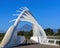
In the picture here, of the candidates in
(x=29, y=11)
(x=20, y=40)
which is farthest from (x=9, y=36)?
(x=29, y=11)

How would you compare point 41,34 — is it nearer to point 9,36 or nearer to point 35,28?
point 35,28

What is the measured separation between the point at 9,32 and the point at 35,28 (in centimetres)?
977

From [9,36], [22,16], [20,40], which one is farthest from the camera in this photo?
[22,16]

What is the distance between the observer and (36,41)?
32.7 m

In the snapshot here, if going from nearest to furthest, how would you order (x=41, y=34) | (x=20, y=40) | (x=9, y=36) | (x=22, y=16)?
(x=9, y=36) < (x=20, y=40) < (x=22, y=16) < (x=41, y=34)

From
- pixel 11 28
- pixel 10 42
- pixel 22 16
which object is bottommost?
pixel 10 42

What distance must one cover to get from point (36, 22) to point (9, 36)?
8.97 metres

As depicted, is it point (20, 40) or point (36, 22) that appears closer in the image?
point (20, 40)

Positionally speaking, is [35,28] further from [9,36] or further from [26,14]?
[9,36]

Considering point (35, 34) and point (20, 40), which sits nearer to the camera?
point (20, 40)

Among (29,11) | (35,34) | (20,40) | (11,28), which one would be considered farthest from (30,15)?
(11,28)

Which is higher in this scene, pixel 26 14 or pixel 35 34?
pixel 26 14

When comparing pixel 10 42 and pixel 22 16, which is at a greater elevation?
pixel 22 16

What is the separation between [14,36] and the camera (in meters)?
25.8
